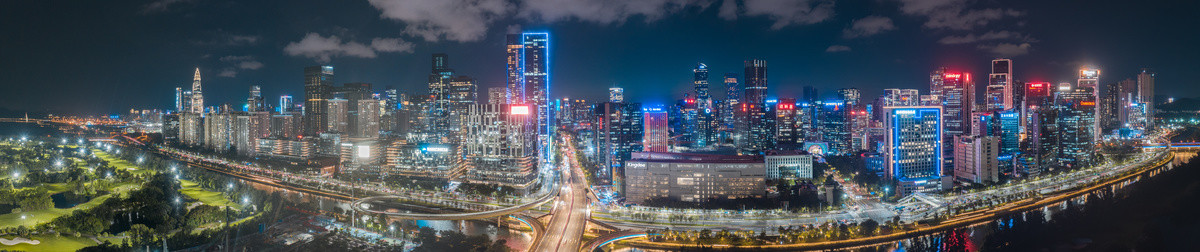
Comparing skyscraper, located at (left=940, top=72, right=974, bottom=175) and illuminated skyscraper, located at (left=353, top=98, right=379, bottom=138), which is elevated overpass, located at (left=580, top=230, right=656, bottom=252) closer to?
skyscraper, located at (left=940, top=72, right=974, bottom=175)

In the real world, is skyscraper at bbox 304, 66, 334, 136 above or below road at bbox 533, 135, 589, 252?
above


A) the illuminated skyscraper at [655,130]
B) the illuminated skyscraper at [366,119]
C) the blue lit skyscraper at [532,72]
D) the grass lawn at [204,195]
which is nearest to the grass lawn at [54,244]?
the grass lawn at [204,195]

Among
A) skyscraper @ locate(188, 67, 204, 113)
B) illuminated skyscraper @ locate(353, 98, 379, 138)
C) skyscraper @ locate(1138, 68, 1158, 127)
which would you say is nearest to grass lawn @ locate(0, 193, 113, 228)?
illuminated skyscraper @ locate(353, 98, 379, 138)

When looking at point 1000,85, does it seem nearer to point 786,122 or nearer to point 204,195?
point 786,122

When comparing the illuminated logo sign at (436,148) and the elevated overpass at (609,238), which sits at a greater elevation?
the illuminated logo sign at (436,148)

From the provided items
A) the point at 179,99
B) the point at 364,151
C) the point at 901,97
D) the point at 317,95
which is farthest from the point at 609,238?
the point at 179,99

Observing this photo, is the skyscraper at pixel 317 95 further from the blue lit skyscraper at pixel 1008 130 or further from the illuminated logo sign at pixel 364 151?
the blue lit skyscraper at pixel 1008 130

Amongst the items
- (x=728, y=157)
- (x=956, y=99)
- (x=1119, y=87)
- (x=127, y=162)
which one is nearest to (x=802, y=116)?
(x=956, y=99)
